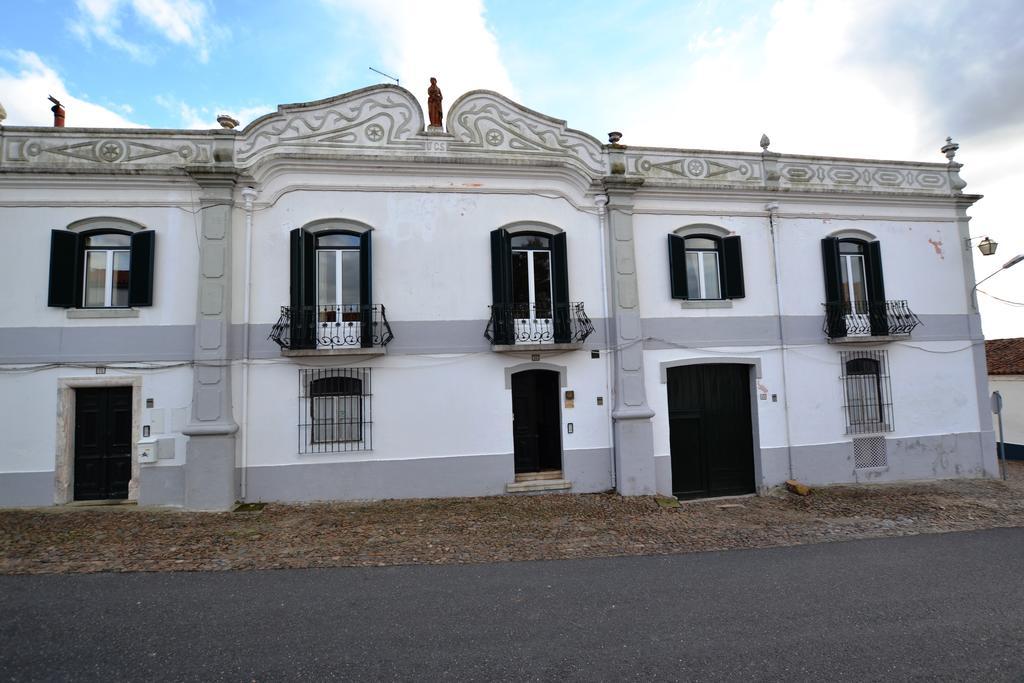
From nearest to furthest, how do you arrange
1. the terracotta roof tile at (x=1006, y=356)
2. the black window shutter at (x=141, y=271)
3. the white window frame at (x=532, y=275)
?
the black window shutter at (x=141, y=271) < the white window frame at (x=532, y=275) < the terracotta roof tile at (x=1006, y=356)

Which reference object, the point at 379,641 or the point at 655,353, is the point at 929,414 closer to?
the point at 655,353

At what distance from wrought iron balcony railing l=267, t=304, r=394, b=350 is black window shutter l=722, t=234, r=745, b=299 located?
23.5 feet

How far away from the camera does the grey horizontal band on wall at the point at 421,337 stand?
888 cm

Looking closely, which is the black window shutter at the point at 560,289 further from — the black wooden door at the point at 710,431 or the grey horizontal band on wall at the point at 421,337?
the black wooden door at the point at 710,431

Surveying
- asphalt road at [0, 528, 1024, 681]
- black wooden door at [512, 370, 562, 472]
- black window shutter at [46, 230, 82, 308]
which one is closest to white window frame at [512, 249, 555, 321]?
black wooden door at [512, 370, 562, 472]

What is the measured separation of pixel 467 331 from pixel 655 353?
12.8 feet

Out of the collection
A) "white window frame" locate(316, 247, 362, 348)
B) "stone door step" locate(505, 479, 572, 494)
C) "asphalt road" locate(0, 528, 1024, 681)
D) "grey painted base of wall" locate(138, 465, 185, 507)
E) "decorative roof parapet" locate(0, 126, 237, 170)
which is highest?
"decorative roof parapet" locate(0, 126, 237, 170)

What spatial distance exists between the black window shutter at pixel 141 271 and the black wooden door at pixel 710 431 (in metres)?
10.2

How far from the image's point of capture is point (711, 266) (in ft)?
36.1

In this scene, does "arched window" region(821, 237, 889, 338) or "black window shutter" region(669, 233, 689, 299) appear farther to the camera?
"arched window" region(821, 237, 889, 338)

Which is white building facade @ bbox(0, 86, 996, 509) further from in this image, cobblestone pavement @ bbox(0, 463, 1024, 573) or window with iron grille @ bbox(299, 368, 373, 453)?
cobblestone pavement @ bbox(0, 463, 1024, 573)

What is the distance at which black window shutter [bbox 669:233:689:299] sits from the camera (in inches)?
411

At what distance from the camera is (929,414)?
11.5 meters

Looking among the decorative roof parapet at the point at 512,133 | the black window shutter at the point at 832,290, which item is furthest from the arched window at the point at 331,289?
the black window shutter at the point at 832,290
